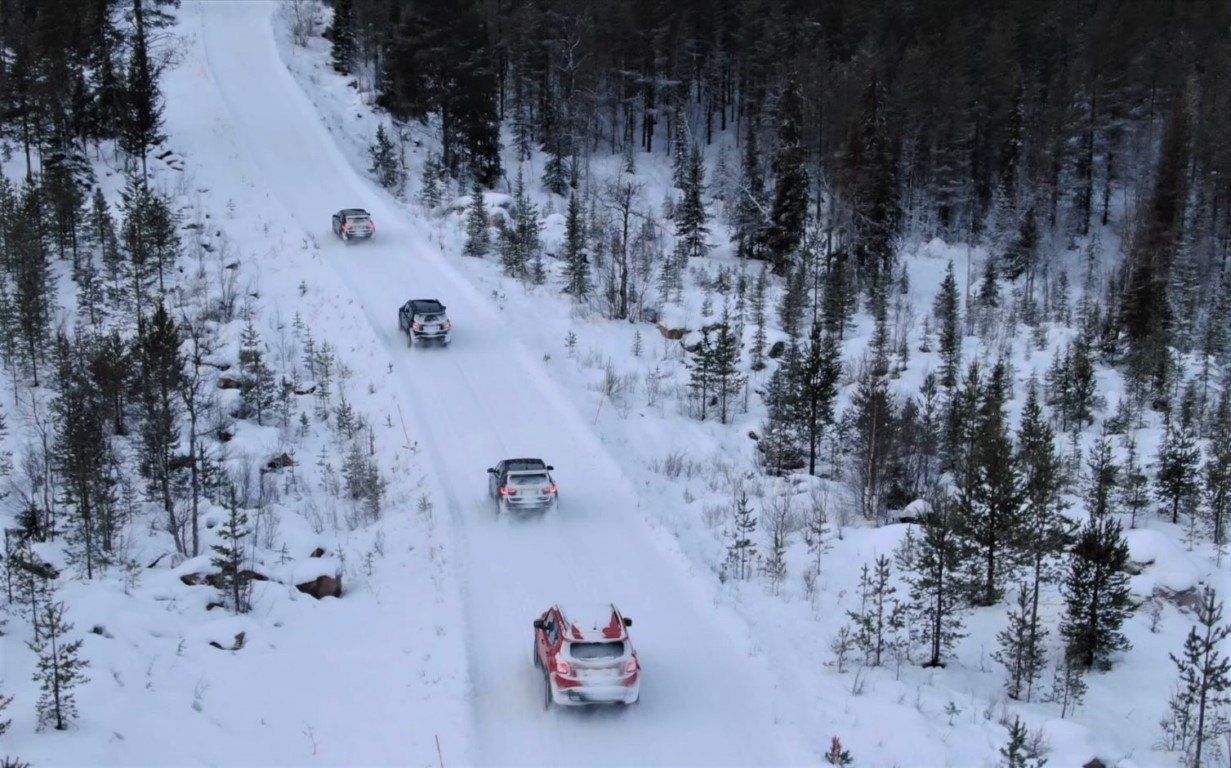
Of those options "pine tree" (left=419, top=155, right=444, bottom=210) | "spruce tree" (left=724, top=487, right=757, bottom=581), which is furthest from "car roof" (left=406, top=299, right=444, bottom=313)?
"pine tree" (left=419, top=155, right=444, bottom=210)

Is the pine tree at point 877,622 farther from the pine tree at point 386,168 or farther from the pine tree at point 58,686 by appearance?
the pine tree at point 386,168

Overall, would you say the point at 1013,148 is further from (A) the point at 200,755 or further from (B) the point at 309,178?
(A) the point at 200,755

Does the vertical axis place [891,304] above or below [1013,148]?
below

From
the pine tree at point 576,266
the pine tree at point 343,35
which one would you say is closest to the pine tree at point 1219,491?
the pine tree at point 576,266

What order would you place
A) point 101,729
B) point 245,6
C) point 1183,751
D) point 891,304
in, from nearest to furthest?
point 101,729 → point 1183,751 → point 891,304 → point 245,6

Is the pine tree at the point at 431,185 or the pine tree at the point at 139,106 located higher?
the pine tree at the point at 139,106

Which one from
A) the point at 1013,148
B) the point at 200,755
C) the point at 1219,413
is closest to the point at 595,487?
the point at 200,755

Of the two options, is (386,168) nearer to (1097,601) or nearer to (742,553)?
(742,553)

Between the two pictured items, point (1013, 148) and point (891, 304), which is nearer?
point (891, 304)
